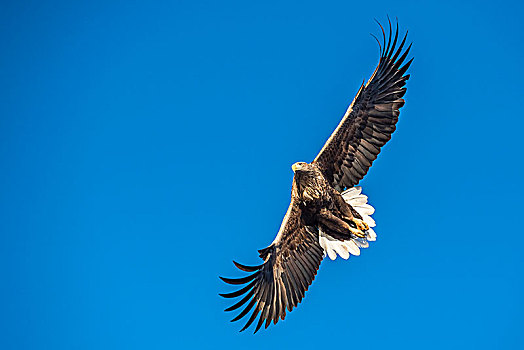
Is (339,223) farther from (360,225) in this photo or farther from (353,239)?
(353,239)

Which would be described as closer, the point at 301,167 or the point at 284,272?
the point at 301,167

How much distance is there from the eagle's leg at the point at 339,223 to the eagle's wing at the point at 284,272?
360mm

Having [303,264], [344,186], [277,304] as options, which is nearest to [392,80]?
[344,186]

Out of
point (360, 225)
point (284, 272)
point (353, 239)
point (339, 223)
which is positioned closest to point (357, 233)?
point (360, 225)

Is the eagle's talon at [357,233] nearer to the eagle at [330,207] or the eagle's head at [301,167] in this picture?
the eagle at [330,207]

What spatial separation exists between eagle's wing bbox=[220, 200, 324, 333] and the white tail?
15 centimetres

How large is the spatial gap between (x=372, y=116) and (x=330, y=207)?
1.55 m

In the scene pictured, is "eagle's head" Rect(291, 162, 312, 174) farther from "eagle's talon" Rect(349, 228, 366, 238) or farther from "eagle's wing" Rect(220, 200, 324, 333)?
"eagle's talon" Rect(349, 228, 366, 238)

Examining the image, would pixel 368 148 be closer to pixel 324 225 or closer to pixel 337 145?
pixel 337 145

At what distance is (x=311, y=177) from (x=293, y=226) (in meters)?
0.95

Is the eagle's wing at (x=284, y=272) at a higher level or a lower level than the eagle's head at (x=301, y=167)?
lower

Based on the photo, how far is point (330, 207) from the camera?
791 centimetres

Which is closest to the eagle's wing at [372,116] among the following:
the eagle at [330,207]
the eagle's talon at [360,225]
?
the eagle at [330,207]

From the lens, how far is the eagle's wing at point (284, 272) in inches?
316
